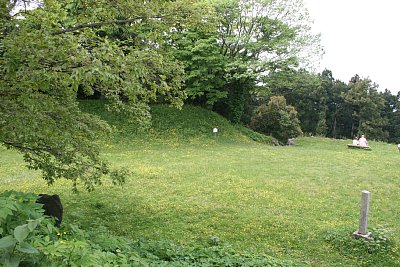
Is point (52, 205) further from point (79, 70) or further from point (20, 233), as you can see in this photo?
point (20, 233)

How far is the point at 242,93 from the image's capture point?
2622 centimetres

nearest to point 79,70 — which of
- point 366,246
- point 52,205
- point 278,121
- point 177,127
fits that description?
point 52,205

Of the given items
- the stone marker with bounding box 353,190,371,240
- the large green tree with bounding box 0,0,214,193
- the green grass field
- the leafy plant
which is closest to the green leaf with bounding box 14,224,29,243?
the large green tree with bounding box 0,0,214,193

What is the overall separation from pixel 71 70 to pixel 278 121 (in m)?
26.0

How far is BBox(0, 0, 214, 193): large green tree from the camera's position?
3.59m

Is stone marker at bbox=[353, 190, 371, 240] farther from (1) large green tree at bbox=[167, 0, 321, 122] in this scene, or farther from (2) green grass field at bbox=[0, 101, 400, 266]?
(1) large green tree at bbox=[167, 0, 321, 122]

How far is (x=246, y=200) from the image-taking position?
9203mm

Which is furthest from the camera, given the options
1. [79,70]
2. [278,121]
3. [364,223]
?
[278,121]

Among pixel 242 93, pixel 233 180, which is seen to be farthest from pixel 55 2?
pixel 242 93

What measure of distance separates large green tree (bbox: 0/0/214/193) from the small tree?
2308 centimetres

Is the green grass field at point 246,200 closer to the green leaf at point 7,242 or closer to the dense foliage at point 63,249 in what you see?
the dense foliage at point 63,249

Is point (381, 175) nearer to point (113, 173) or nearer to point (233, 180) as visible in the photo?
point (233, 180)

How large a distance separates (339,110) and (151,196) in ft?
150

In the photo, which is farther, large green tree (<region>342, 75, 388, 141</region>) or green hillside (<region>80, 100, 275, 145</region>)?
large green tree (<region>342, 75, 388, 141</region>)
